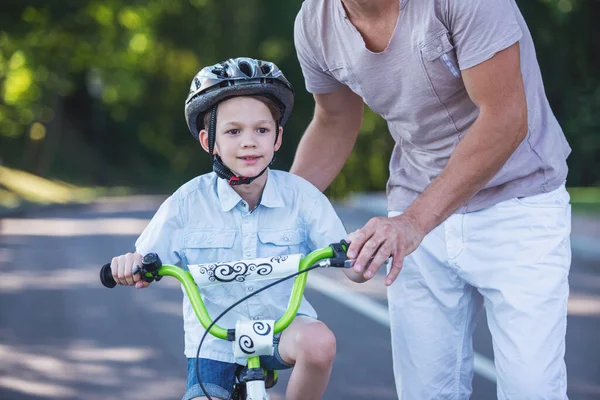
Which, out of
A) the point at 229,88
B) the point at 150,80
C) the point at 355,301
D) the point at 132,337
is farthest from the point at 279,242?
the point at 150,80

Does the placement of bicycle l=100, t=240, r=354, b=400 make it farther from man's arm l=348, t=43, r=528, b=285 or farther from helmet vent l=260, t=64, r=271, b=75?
helmet vent l=260, t=64, r=271, b=75

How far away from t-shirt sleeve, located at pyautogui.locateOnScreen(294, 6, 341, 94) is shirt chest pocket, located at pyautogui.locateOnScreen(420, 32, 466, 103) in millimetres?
595

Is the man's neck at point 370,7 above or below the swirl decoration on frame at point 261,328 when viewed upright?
above

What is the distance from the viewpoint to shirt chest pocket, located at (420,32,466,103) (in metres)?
3.52

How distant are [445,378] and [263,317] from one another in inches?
33.2

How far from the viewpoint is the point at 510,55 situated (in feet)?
11.2

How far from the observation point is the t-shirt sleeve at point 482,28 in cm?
338

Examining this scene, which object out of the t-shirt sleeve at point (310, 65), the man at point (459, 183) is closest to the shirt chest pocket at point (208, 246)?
the man at point (459, 183)

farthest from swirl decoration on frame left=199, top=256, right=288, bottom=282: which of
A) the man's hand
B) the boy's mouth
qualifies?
the boy's mouth

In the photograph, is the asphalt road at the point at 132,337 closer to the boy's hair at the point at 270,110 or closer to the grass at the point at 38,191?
the boy's hair at the point at 270,110

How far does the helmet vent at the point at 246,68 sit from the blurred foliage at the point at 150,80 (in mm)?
27013

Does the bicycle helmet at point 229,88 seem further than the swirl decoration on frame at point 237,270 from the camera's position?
Yes

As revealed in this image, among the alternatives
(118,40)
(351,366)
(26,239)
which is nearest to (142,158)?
(118,40)

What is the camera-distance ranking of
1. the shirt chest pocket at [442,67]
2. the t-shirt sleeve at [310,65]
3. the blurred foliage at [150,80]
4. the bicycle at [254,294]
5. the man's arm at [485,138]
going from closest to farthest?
the bicycle at [254,294]
the man's arm at [485,138]
the shirt chest pocket at [442,67]
the t-shirt sleeve at [310,65]
the blurred foliage at [150,80]
